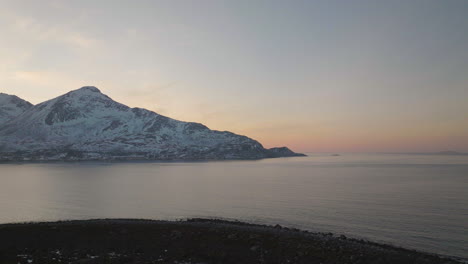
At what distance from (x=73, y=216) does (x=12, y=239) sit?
1247 inches

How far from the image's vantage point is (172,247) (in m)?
29.7

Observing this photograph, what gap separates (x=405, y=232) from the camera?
142 feet

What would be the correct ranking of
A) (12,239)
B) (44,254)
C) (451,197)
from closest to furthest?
1. (44,254)
2. (12,239)
3. (451,197)

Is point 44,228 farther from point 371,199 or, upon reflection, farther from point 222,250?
point 371,199

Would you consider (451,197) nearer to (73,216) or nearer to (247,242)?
(247,242)

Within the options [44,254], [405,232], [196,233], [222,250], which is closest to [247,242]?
[222,250]

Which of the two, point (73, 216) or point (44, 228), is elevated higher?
point (44, 228)

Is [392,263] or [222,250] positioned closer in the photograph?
[392,263]

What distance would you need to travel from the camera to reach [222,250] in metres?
28.7

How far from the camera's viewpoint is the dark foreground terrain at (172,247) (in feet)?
86.5

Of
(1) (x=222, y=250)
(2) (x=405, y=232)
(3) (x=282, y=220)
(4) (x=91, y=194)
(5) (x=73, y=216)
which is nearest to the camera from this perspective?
(1) (x=222, y=250)

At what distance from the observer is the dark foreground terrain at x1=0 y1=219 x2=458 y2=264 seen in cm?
2638

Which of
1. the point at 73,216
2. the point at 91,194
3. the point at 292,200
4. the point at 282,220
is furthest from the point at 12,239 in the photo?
the point at 91,194

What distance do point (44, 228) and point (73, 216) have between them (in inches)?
1105
